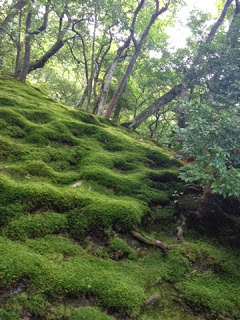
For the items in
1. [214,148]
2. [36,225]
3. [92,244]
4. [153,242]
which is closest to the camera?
[36,225]

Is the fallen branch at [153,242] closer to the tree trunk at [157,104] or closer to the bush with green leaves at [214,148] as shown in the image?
the bush with green leaves at [214,148]

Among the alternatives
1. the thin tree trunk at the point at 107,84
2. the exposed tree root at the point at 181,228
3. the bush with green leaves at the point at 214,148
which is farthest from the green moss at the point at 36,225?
the thin tree trunk at the point at 107,84

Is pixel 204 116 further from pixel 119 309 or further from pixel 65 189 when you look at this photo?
pixel 119 309

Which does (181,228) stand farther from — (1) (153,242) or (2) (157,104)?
(2) (157,104)

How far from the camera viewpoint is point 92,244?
4648mm

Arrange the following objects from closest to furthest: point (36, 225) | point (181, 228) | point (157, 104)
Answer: point (36, 225)
point (181, 228)
point (157, 104)

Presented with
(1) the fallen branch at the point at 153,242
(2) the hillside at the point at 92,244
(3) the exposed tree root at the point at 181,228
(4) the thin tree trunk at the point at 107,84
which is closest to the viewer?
(2) the hillside at the point at 92,244

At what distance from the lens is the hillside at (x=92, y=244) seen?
11.4ft

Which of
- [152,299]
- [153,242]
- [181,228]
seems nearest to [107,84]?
[181,228]

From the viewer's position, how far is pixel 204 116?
6324 mm

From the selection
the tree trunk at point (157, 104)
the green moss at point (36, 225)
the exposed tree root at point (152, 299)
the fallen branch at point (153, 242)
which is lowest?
the exposed tree root at point (152, 299)

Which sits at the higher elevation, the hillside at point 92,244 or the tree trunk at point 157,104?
the tree trunk at point 157,104

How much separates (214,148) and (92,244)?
3.07m

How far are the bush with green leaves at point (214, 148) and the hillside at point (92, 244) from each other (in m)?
1.44
